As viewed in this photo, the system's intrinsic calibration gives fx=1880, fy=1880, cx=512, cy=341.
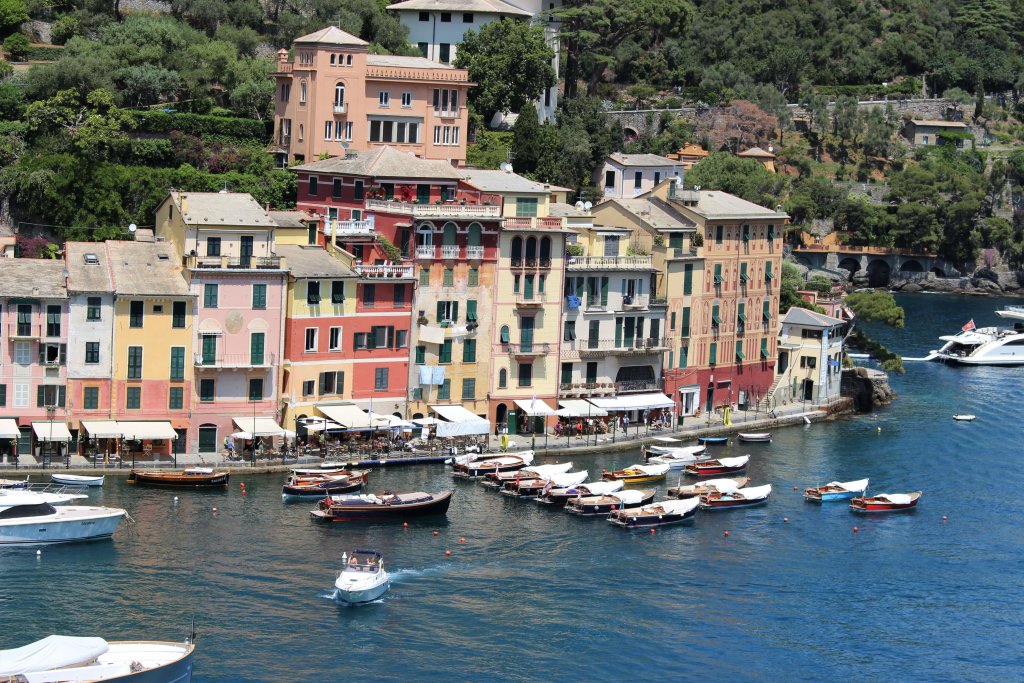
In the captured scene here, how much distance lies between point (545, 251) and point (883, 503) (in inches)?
851

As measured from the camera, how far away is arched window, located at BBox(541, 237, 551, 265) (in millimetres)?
95562

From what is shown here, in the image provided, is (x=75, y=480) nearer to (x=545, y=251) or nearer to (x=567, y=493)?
(x=567, y=493)

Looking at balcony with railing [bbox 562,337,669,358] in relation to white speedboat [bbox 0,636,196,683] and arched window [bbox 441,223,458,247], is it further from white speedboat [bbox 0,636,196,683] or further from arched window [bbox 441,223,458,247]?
white speedboat [bbox 0,636,196,683]

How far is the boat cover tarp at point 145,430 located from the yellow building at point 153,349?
591 mm

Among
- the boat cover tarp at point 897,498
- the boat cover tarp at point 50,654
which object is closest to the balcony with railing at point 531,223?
the boat cover tarp at point 897,498

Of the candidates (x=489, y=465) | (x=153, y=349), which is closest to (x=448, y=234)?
(x=489, y=465)

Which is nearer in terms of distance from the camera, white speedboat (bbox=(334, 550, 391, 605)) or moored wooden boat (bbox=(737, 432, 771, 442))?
white speedboat (bbox=(334, 550, 391, 605))

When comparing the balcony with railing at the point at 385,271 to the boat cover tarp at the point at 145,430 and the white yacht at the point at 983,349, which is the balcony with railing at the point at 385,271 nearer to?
the boat cover tarp at the point at 145,430

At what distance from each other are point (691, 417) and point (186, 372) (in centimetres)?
3075

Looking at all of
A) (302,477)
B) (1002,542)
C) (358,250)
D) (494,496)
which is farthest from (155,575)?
(1002,542)

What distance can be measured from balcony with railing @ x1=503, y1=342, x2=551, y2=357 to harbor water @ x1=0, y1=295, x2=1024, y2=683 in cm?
770

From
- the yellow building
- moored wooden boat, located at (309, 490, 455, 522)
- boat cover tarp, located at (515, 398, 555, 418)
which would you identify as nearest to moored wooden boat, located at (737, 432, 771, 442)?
boat cover tarp, located at (515, 398, 555, 418)

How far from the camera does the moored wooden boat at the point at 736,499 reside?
8506cm

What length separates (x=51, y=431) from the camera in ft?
267
